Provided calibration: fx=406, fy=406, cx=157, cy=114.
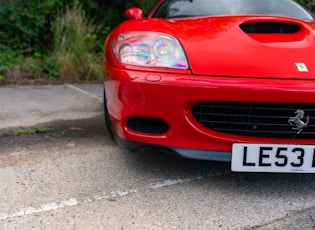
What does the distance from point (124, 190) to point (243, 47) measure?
1067mm

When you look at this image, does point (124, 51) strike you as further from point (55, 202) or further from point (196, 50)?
point (55, 202)

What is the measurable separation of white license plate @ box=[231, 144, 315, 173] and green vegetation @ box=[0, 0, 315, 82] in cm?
379

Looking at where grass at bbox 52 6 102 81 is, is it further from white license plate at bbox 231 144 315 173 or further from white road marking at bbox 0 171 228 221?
white license plate at bbox 231 144 315 173

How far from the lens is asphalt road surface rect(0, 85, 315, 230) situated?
2.01 metres

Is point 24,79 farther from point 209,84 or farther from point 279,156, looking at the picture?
point 279,156

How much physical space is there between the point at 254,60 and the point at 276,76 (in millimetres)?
156

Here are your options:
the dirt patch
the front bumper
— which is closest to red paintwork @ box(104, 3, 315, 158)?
the front bumper

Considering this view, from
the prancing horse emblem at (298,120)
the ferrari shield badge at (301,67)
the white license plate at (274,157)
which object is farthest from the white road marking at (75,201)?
the ferrari shield badge at (301,67)

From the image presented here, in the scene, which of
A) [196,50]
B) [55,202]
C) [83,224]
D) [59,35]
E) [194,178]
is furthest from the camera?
[59,35]

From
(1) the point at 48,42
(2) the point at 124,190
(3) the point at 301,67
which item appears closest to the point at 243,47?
(3) the point at 301,67

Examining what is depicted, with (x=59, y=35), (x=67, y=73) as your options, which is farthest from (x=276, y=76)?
(x=59, y=35)

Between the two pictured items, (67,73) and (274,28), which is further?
(67,73)

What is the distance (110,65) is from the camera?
2.43 metres

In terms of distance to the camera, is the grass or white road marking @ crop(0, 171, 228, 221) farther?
the grass
